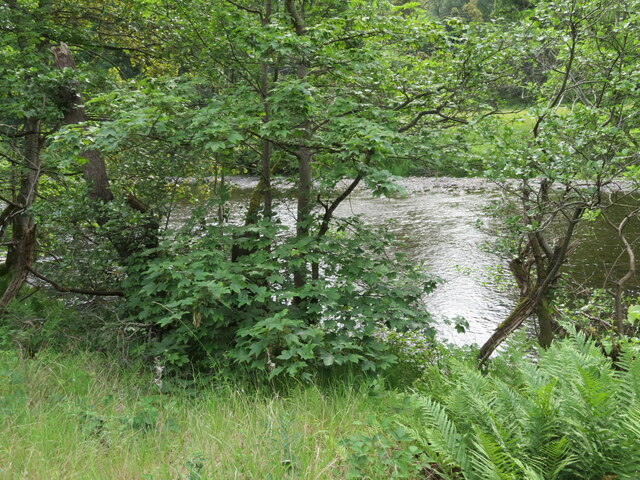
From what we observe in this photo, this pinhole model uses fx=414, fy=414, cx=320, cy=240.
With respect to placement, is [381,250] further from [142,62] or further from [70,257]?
[142,62]

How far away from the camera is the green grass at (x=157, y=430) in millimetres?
2211

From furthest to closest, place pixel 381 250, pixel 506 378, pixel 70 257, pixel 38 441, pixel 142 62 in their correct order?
pixel 142 62
pixel 70 257
pixel 381 250
pixel 506 378
pixel 38 441

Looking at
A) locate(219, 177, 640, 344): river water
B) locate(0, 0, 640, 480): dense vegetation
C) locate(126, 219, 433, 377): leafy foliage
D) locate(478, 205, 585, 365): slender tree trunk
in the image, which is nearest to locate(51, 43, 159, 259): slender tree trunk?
locate(0, 0, 640, 480): dense vegetation

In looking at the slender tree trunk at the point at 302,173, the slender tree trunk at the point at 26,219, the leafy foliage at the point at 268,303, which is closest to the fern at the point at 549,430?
the leafy foliage at the point at 268,303

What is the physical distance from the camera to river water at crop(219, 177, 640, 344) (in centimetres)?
845

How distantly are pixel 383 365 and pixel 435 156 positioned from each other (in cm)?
245

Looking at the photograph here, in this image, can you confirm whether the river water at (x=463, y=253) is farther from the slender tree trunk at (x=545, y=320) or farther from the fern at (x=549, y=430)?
the fern at (x=549, y=430)

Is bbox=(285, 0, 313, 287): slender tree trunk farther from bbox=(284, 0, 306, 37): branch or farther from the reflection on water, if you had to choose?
the reflection on water

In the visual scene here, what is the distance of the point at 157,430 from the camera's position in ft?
9.42

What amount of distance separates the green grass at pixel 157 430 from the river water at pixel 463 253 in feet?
8.78

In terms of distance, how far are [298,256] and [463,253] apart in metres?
8.72

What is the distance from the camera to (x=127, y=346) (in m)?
4.72

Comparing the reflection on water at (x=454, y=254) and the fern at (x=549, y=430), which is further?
the reflection on water at (x=454, y=254)

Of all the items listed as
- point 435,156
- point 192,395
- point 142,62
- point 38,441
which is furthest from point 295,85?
point 142,62
